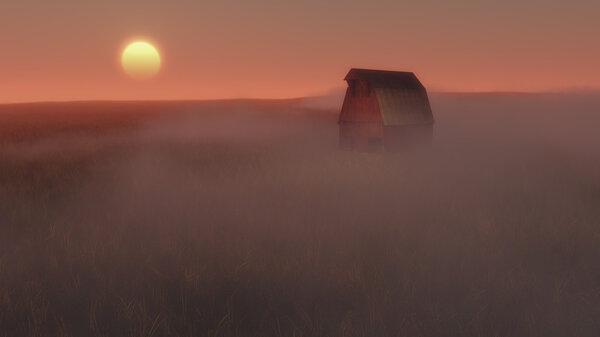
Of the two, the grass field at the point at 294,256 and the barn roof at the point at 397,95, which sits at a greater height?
the barn roof at the point at 397,95

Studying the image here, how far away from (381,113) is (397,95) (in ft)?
7.19

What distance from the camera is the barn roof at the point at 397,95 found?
2242 cm

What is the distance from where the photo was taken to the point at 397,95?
2342 cm

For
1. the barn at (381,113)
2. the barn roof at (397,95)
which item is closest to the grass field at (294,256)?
the barn at (381,113)

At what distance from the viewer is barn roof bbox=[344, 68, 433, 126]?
2242cm

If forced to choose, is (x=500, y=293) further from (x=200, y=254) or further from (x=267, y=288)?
(x=200, y=254)

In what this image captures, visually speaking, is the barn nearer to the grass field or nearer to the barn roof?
the barn roof

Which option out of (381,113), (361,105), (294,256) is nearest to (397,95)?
(381,113)

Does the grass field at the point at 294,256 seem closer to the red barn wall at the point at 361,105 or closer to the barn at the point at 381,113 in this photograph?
the barn at the point at 381,113

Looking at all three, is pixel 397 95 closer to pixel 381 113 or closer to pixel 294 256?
pixel 381 113

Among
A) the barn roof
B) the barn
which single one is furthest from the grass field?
the barn roof

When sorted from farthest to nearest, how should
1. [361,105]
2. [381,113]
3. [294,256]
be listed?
1. [361,105]
2. [381,113]
3. [294,256]

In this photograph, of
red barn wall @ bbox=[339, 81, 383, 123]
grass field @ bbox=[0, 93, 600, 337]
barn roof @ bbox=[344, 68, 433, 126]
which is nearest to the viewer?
grass field @ bbox=[0, 93, 600, 337]


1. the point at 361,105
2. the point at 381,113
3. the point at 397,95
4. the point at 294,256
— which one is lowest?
the point at 294,256
